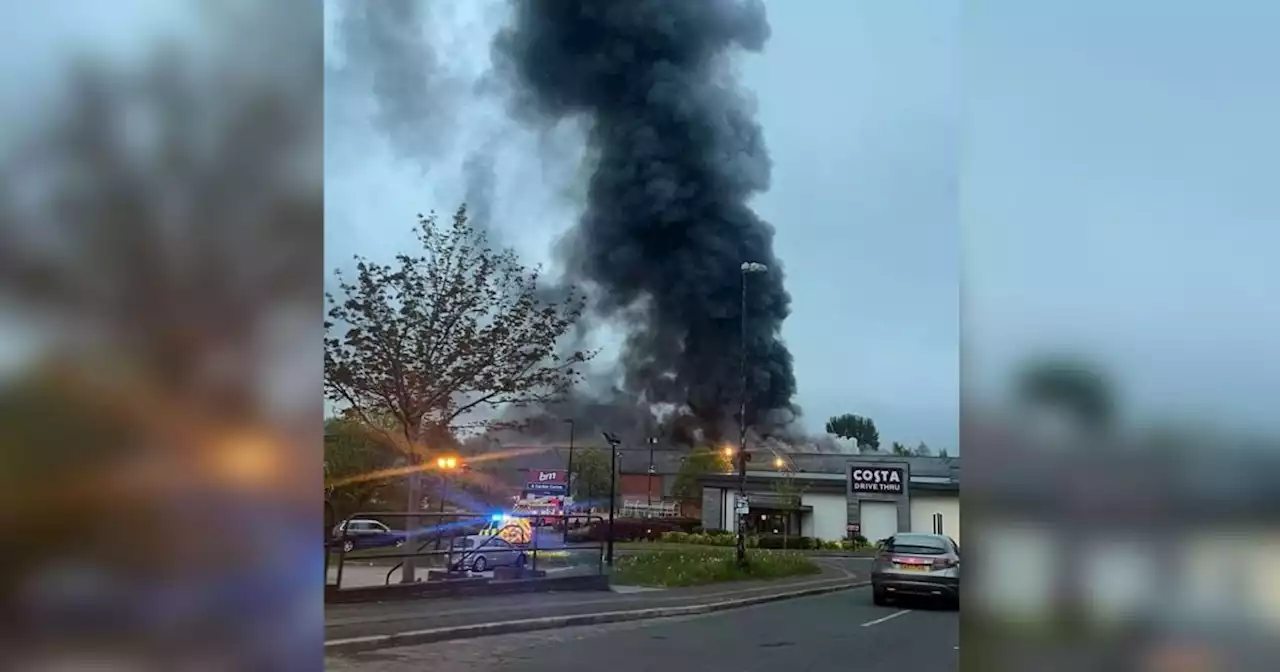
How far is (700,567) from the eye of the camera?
332 inches

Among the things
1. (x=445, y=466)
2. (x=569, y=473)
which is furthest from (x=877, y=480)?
(x=445, y=466)

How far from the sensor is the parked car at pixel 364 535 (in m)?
4.97

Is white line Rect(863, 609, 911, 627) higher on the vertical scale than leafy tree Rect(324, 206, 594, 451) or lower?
lower

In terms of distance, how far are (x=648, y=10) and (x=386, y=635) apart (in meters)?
3.69

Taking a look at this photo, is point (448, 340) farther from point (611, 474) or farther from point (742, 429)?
point (611, 474)

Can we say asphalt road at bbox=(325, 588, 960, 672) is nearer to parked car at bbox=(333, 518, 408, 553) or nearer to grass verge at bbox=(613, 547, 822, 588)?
parked car at bbox=(333, 518, 408, 553)

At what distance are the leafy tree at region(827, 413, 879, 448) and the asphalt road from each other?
80 cm

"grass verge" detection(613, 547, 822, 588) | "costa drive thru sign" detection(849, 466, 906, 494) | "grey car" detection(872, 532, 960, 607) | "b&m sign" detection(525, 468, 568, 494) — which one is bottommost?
"grass verge" detection(613, 547, 822, 588)

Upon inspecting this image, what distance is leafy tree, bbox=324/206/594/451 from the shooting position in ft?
10.8
